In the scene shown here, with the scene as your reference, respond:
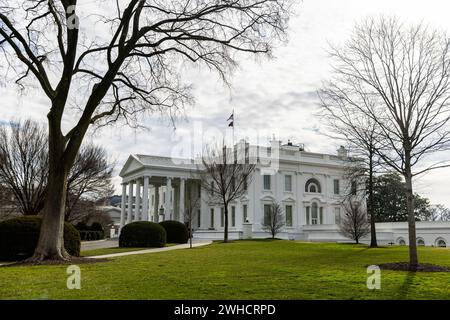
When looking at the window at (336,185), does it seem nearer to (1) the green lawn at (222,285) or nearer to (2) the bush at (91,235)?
(2) the bush at (91,235)

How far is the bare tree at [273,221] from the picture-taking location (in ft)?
147

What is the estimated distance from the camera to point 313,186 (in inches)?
2355

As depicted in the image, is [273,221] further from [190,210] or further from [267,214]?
[190,210]

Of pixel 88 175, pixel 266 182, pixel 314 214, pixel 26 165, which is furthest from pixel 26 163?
pixel 314 214

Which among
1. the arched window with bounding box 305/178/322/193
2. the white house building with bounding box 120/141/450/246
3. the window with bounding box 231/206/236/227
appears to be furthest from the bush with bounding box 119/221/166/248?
the arched window with bounding box 305/178/322/193

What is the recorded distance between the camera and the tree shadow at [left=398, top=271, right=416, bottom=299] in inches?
321

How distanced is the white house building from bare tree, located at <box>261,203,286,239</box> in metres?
1.05

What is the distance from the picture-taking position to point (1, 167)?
32844 millimetres

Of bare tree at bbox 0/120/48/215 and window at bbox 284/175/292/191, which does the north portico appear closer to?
window at bbox 284/175/292/191

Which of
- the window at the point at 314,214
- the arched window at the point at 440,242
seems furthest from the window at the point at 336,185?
the arched window at the point at 440,242

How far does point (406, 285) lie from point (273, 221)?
3515 centimetres
